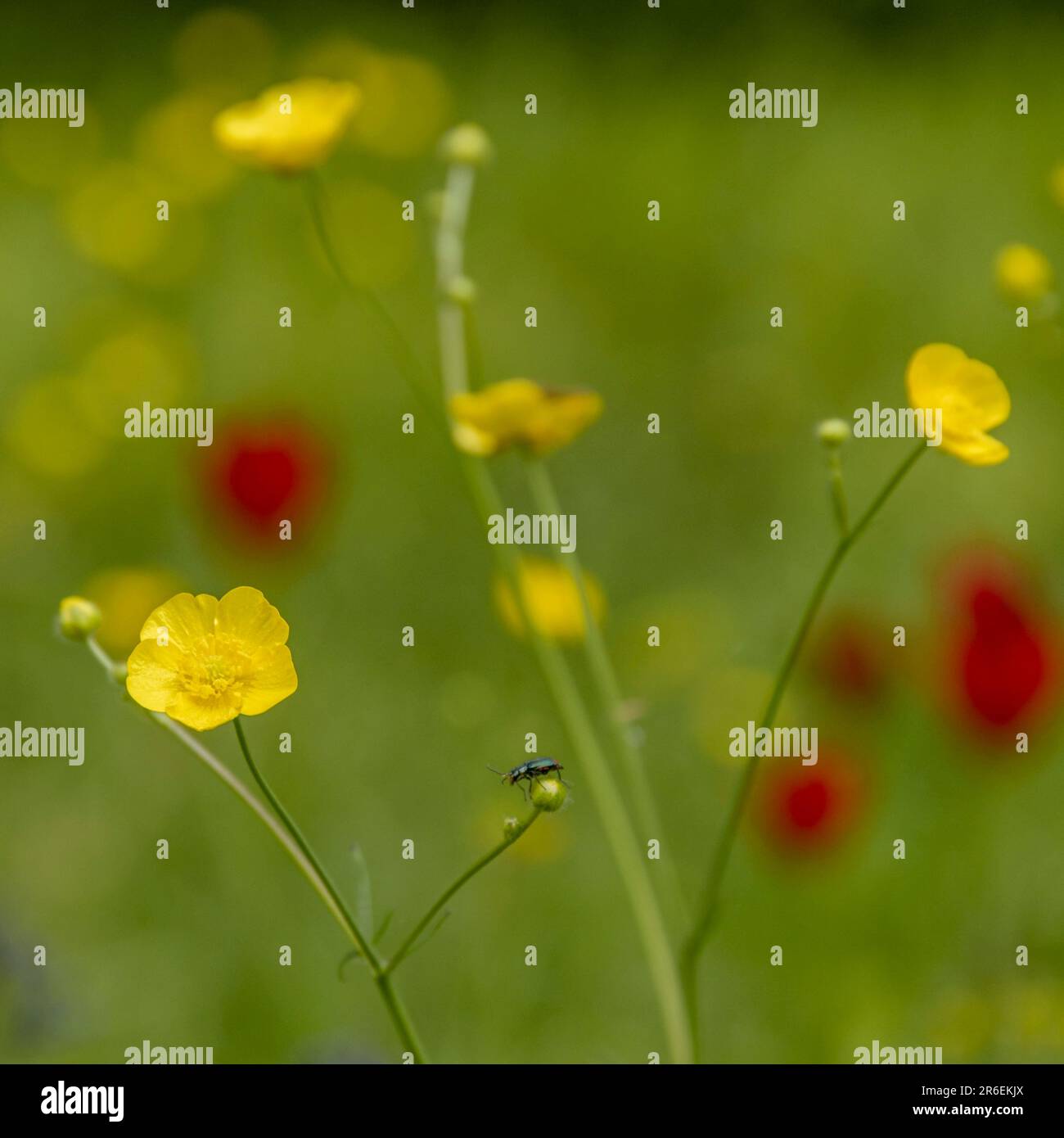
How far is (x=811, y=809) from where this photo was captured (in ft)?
5.30

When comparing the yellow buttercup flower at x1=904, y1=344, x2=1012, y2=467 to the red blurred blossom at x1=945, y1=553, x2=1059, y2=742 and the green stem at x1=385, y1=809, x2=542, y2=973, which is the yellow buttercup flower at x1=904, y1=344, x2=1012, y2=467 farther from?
the red blurred blossom at x1=945, y1=553, x2=1059, y2=742

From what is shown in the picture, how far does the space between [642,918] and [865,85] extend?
3.18 m

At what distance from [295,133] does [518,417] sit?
1.14ft

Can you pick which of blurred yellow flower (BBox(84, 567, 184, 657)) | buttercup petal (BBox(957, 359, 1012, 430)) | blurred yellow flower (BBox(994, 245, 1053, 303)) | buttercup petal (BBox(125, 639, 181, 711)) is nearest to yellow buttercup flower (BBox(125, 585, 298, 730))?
buttercup petal (BBox(125, 639, 181, 711))

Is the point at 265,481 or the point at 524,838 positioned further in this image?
the point at 265,481

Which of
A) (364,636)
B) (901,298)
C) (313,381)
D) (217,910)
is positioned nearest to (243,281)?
(313,381)

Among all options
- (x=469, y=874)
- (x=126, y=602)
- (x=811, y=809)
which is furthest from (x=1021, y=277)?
(x=126, y=602)

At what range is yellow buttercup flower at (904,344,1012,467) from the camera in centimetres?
99

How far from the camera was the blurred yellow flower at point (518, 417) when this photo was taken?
1117 mm

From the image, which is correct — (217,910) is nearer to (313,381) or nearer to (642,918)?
(642,918)

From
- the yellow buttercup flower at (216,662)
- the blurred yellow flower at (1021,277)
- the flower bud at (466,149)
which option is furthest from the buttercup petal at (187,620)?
the blurred yellow flower at (1021,277)

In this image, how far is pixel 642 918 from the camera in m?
1.10

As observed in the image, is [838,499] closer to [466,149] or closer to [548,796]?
[548,796]

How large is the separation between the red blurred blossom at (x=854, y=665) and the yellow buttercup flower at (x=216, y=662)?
0.94 meters
